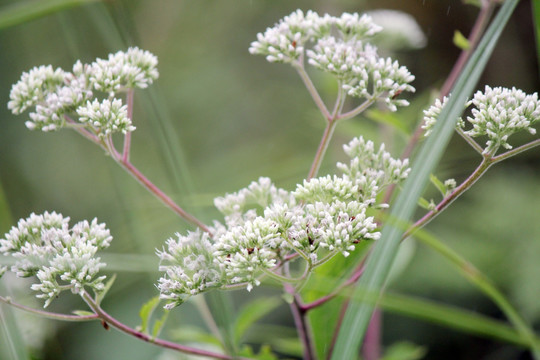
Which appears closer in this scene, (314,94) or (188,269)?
(188,269)

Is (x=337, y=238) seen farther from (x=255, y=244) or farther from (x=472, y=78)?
(x=472, y=78)

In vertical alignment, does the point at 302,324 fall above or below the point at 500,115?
below

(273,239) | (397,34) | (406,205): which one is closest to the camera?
(406,205)

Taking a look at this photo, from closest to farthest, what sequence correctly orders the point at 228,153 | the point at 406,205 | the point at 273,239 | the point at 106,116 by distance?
the point at 406,205, the point at 273,239, the point at 106,116, the point at 228,153

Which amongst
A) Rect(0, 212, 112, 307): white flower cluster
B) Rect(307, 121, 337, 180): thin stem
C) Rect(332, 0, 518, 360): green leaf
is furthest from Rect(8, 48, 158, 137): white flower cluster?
Rect(332, 0, 518, 360): green leaf

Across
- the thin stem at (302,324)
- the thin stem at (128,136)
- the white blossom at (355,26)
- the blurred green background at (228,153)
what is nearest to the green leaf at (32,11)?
the blurred green background at (228,153)

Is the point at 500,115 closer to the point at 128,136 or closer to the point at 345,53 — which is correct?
the point at 345,53

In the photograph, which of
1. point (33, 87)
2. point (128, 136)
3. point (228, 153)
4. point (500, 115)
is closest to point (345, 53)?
point (500, 115)

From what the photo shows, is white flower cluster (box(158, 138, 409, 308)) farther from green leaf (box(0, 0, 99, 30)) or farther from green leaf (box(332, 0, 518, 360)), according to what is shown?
green leaf (box(0, 0, 99, 30))
